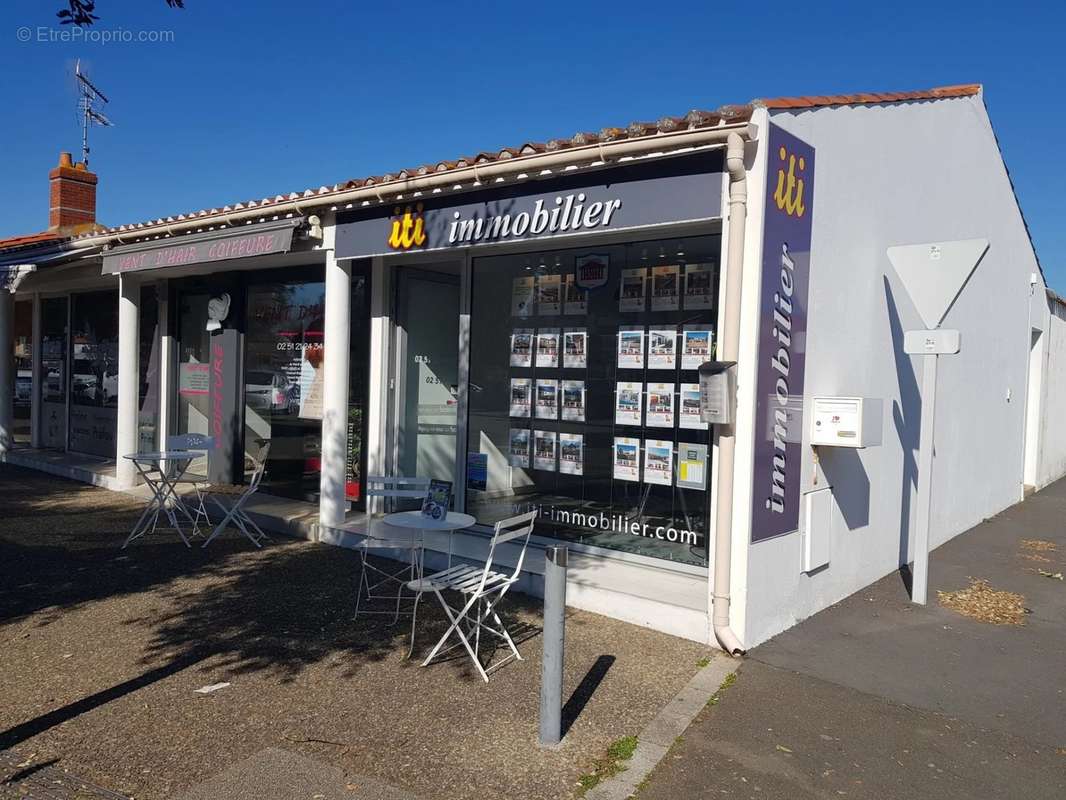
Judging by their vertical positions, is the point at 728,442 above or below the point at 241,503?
above

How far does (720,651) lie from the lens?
483 cm

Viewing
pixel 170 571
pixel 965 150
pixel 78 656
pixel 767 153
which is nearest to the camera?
pixel 78 656

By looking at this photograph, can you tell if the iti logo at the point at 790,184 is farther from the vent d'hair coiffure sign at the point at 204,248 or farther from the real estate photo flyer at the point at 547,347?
the vent d'hair coiffure sign at the point at 204,248

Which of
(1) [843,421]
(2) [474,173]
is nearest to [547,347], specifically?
(2) [474,173]

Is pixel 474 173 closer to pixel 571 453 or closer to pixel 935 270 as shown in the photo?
pixel 571 453

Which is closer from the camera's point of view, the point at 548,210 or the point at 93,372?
the point at 548,210

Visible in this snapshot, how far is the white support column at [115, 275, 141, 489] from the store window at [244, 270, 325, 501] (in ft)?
4.34

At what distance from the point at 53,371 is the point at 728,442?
1173 cm

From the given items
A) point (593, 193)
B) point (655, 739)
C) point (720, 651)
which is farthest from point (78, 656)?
point (593, 193)

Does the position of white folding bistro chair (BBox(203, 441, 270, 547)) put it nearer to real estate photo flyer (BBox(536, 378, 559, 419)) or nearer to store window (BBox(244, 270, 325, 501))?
store window (BBox(244, 270, 325, 501))

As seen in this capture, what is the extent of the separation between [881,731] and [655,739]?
1.16 metres

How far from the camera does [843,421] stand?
5422 millimetres

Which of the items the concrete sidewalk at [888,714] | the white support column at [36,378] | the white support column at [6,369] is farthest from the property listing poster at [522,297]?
the white support column at [36,378]

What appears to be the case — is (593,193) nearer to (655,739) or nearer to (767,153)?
(767,153)
